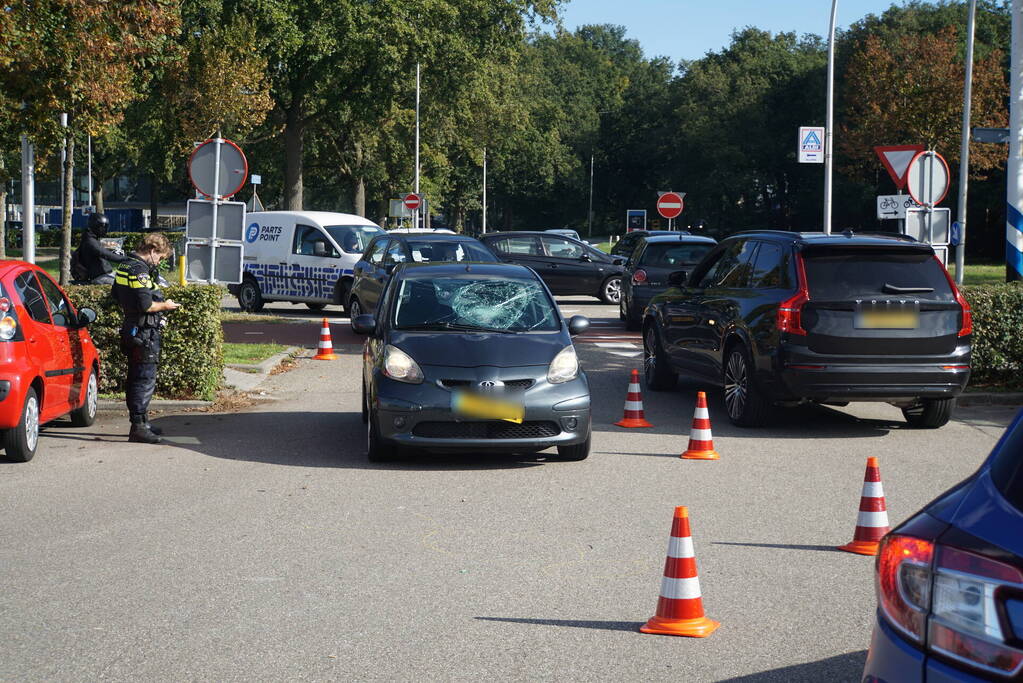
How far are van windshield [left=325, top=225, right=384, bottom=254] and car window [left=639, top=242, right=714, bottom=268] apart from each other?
5584mm

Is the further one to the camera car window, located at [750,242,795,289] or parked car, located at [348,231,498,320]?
parked car, located at [348,231,498,320]

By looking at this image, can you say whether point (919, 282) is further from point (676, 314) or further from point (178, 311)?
point (178, 311)

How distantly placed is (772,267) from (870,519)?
498 cm

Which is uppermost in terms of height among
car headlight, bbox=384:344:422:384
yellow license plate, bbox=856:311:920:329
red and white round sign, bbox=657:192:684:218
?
red and white round sign, bbox=657:192:684:218

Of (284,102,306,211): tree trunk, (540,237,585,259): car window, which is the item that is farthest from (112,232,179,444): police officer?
(284,102,306,211): tree trunk

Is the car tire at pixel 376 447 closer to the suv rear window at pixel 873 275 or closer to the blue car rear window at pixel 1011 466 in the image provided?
the suv rear window at pixel 873 275

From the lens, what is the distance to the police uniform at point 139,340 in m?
10.9

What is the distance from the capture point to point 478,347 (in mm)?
10000

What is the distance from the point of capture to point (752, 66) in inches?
3162

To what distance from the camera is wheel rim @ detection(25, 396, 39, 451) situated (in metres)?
9.81

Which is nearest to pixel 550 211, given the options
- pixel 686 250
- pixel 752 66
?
pixel 752 66

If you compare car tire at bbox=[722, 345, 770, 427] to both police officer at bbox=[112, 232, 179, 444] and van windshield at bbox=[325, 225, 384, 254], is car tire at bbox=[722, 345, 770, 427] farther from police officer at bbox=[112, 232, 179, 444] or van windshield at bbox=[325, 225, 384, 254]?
van windshield at bbox=[325, 225, 384, 254]

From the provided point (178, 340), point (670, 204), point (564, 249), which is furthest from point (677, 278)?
point (670, 204)

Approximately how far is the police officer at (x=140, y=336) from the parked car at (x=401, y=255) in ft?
30.3
